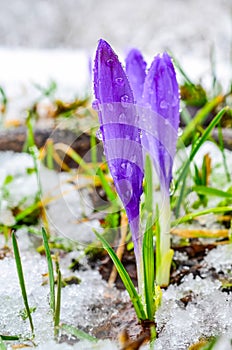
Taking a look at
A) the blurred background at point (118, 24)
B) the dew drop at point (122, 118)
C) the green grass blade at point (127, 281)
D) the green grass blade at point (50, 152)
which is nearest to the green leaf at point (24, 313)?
the green grass blade at point (127, 281)

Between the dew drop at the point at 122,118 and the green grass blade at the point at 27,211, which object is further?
the green grass blade at the point at 27,211

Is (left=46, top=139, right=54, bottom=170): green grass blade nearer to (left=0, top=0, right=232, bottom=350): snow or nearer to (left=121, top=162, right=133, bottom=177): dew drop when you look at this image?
(left=0, top=0, right=232, bottom=350): snow

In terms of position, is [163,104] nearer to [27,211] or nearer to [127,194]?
[127,194]

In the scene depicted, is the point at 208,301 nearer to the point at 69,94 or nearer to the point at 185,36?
the point at 69,94

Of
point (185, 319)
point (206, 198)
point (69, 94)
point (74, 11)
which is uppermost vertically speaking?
point (74, 11)

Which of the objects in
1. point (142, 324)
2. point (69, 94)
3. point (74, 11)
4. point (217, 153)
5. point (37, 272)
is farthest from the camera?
point (74, 11)

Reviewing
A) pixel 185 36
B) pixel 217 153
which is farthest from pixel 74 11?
pixel 217 153

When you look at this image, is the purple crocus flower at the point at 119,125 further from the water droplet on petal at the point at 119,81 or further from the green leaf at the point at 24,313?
the green leaf at the point at 24,313
